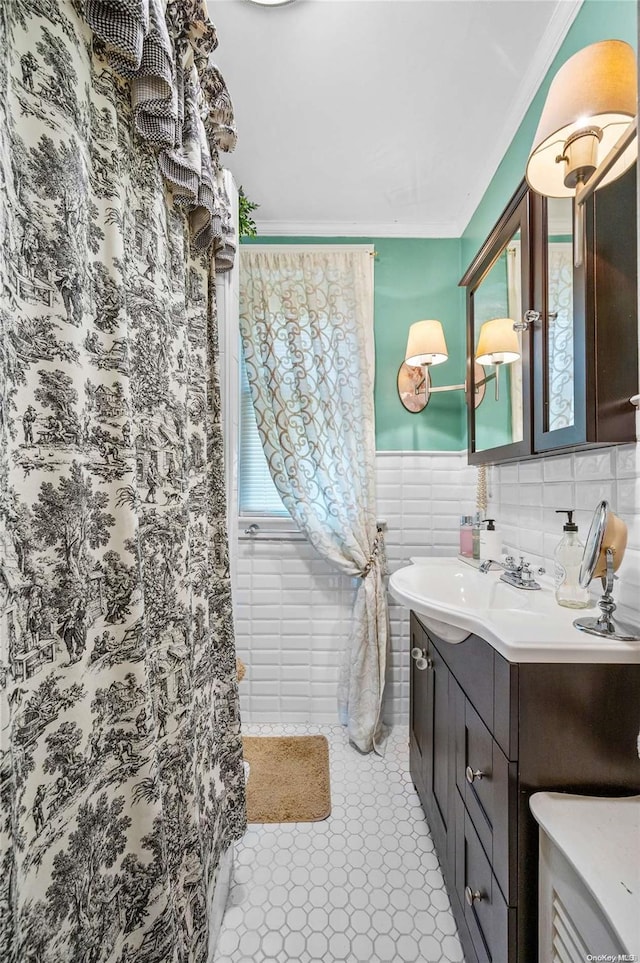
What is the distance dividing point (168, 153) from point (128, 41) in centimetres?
Answer: 20

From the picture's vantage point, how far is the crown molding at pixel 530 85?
1188mm

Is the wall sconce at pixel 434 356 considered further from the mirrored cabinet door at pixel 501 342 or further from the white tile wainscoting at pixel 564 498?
the white tile wainscoting at pixel 564 498

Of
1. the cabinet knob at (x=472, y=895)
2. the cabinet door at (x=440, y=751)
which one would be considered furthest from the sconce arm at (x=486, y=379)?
the cabinet knob at (x=472, y=895)

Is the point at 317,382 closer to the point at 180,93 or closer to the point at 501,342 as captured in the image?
the point at 501,342

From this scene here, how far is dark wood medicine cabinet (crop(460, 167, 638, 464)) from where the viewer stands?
0.95 meters

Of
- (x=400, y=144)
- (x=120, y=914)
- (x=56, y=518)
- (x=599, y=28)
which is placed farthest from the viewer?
(x=400, y=144)

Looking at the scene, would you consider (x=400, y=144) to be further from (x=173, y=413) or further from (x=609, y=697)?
(x=609, y=697)

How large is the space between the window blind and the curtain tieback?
511 millimetres

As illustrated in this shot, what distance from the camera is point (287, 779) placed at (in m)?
1.76

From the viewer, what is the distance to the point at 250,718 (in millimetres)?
2168

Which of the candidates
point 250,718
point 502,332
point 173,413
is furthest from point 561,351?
point 250,718

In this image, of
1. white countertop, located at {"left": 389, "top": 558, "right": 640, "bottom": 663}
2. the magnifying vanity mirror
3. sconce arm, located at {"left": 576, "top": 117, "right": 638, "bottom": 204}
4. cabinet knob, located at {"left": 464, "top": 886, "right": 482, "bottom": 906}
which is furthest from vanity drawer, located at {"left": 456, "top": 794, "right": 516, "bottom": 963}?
sconce arm, located at {"left": 576, "top": 117, "right": 638, "bottom": 204}

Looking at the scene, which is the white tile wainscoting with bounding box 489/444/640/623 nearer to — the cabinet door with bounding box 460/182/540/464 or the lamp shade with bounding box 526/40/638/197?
the cabinet door with bounding box 460/182/540/464

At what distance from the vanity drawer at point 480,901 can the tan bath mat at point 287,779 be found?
684mm
